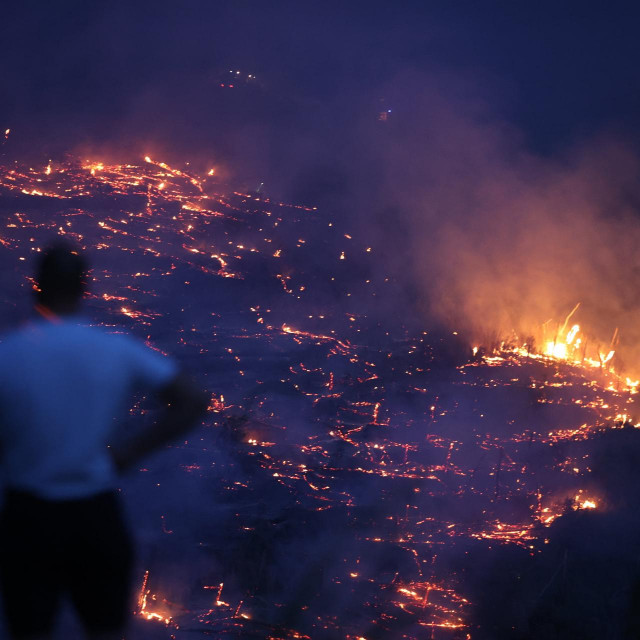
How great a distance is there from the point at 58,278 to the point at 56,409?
44cm

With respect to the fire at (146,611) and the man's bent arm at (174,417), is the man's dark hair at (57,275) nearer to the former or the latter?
the man's bent arm at (174,417)

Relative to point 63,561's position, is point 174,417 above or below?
above

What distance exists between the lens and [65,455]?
1.83 m

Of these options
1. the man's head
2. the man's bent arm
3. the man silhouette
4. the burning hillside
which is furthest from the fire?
the man's head

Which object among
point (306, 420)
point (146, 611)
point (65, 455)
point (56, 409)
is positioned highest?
point (306, 420)

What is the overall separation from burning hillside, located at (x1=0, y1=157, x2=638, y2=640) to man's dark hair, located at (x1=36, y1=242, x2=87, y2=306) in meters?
1.97

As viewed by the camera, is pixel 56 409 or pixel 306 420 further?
pixel 306 420

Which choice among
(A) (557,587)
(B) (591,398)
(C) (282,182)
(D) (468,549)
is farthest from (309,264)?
(A) (557,587)

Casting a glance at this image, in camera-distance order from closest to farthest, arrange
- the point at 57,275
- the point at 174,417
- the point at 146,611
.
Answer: the point at 57,275 → the point at 174,417 → the point at 146,611

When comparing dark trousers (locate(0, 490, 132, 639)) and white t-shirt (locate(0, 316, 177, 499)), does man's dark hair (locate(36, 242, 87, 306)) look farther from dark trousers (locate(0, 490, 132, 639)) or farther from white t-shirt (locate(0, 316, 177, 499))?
dark trousers (locate(0, 490, 132, 639))

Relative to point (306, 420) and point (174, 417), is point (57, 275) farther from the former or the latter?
point (306, 420)

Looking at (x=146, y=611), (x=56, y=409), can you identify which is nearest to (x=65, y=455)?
(x=56, y=409)

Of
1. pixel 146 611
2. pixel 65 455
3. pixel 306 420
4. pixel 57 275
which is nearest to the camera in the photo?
pixel 65 455

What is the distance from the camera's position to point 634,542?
3893mm
